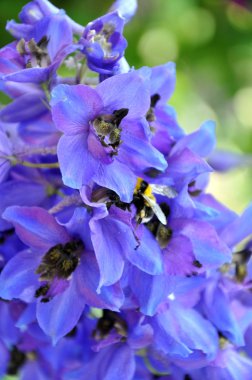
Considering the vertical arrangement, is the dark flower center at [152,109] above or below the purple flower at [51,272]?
above

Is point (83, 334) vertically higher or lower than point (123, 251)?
lower

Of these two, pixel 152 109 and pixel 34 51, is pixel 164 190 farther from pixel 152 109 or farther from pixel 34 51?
pixel 34 51

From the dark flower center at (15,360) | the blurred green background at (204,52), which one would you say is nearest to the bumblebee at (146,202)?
the dark flower center at (15,360)

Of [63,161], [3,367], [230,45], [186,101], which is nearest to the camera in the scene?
[63,161]

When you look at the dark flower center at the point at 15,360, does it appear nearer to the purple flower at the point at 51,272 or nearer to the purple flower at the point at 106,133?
→ the purple flower at the point at 51,272

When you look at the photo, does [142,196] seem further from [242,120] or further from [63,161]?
[242,120]

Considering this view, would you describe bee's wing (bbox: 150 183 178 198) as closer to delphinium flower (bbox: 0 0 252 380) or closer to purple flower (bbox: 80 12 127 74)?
delphinium flower (bbox: 0 0 252 380)

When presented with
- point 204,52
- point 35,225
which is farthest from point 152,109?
point 204,52

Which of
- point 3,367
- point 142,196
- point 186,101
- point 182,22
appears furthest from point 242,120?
point 142,196
